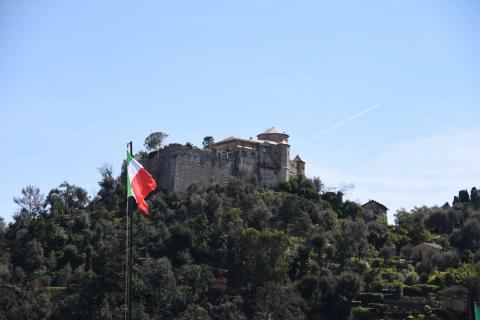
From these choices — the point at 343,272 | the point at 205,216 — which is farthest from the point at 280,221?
the point at 343,272

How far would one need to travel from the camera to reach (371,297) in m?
60.7

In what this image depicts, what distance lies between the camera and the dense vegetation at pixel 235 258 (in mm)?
54781

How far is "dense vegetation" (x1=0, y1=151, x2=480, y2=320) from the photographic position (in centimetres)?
5478

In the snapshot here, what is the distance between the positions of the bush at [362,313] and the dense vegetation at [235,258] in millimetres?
72

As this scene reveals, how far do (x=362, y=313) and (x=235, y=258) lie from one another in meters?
10.7

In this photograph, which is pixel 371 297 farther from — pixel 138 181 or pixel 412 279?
pixel 138 181

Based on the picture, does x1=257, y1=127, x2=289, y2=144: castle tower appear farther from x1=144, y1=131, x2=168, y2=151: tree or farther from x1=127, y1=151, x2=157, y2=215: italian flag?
x1=127, y1=151, x2=157, y2=215: italian flag

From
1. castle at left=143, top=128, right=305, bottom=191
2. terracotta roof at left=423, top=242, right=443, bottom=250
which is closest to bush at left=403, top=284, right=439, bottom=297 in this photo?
terracotta roof at left=423, top=242, right=443, bottom=250

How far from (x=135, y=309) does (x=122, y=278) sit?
5807 millimetres

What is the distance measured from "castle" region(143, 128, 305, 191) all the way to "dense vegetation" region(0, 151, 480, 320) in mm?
1975

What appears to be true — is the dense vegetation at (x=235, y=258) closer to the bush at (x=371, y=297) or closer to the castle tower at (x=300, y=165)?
the bush at (x=371, y=297)

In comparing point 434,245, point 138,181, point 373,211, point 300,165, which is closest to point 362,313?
point 434,245

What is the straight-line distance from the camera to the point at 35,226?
229 feet

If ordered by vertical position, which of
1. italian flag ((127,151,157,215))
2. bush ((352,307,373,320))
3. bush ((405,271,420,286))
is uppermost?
italian flag ((127,151,157,215))
